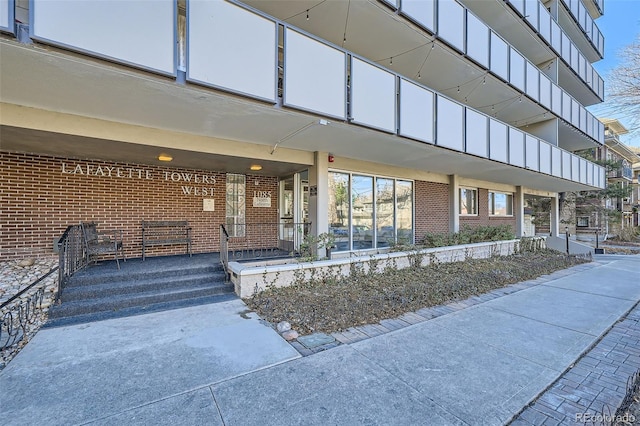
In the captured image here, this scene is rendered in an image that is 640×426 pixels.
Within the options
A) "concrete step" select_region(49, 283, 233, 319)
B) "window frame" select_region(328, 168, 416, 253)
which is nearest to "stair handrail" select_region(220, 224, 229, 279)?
"concrete step" select_region(49, 283, 233, 319)

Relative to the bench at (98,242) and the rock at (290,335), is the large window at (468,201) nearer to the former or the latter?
the rock at (290,335)

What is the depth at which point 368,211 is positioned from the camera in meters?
8.99

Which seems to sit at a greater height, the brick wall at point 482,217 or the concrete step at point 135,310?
the brick wall at point 482,217

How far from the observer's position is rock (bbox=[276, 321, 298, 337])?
4.14 metres

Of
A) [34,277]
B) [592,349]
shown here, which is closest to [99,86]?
[34,277]

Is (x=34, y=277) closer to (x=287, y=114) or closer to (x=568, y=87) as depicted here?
(x=287, y=114)

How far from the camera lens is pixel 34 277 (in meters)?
5.27

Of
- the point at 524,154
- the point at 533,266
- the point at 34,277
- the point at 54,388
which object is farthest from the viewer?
the point at 524,154

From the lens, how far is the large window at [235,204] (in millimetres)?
8500

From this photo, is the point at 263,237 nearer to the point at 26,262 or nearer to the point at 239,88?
the point at 26,262

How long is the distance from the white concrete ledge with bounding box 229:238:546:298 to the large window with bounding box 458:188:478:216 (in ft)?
10.8

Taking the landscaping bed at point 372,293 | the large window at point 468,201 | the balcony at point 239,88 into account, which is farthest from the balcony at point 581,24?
the landscaping bed at point 372,293

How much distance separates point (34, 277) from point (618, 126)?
40016mm

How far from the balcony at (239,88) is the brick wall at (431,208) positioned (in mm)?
2787
